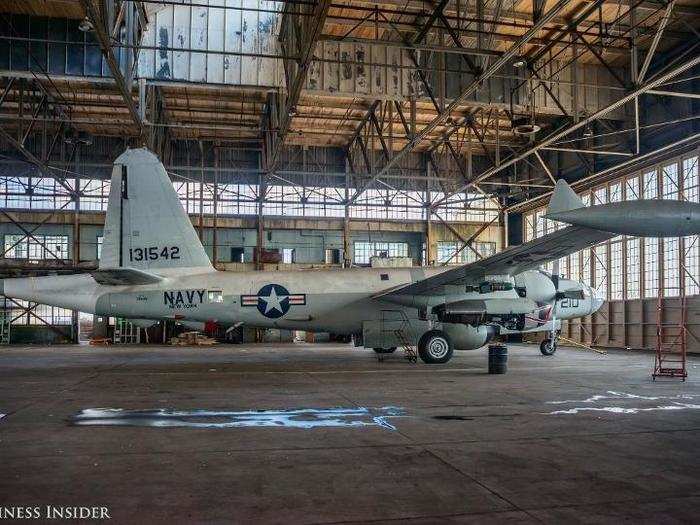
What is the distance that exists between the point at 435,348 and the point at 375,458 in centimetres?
1344

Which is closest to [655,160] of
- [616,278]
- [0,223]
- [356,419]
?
[616,278]

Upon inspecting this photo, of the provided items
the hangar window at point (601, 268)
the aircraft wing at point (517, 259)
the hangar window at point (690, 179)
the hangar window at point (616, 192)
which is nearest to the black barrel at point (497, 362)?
the aircraft wing at point (517, 259)

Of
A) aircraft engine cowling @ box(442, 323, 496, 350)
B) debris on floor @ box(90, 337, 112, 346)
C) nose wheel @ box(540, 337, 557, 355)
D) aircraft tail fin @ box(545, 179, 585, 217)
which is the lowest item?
debris on floor @ box(90, 337, 112, 346)

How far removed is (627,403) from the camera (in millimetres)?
11000

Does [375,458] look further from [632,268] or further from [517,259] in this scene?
[632,268]

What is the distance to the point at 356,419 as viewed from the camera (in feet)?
30.6

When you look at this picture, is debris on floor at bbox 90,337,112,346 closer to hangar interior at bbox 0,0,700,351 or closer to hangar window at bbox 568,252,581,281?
hangar interior at bbox 0,0,700,351

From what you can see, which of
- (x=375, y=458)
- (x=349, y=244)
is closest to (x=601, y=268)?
(x=349, y=244)

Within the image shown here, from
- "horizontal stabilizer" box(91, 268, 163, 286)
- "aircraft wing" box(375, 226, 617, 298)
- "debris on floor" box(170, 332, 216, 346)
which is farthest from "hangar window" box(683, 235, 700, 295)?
"debris on floor" box(170, 332, 216, 346)

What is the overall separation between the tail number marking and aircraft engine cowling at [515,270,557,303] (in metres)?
12.4

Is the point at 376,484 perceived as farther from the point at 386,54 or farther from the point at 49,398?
the point at 386,54

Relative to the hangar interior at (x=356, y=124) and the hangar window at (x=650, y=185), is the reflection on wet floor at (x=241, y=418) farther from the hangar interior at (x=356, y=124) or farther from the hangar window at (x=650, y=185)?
the hangar window at (x=650, y=185)

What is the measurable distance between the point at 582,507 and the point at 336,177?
42.4m

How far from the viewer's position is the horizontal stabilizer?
17328 mm
